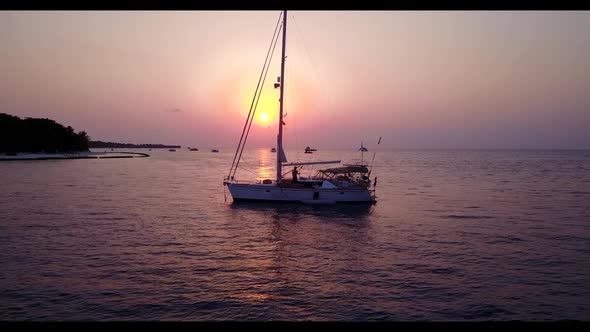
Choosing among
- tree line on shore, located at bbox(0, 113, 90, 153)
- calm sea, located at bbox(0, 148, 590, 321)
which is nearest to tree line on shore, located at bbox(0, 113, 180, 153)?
tree line on shore, located at bbox(0, 113, 90, 153)

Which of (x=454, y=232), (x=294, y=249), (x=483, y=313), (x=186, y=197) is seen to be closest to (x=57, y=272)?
(x=294, y=249)

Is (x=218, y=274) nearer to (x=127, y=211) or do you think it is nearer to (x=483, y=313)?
(x=483, y=313)

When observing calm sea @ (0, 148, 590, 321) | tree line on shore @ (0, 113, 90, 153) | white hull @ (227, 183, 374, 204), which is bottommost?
calm sea @ (0, 148, 590, 321)

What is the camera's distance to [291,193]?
124ft

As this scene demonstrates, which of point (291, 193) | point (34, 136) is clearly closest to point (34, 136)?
point (34, 136)

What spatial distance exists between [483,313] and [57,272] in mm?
16263

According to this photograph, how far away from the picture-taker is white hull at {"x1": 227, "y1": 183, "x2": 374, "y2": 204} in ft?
123

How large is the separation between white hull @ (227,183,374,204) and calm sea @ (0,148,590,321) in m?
1.76

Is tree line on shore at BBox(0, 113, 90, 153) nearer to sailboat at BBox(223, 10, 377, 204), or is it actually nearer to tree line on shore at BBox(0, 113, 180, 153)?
tree line on shore at BBox(0, 113, 180, 153)

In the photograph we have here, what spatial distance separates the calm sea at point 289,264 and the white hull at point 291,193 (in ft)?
5.77

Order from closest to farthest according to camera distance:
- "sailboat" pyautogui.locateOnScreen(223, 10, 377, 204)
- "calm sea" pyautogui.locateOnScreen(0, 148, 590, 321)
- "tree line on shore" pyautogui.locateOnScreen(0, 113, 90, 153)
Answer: "calm sea" pyautogui.locateOnScreen(0, 148, 590, 321) < "sailboat" pyautogui.locateOnScreen(223, 10, 377, 204) < "tree line on shore" pyautogui.locateOnScreen(0, 113, 90, 153)

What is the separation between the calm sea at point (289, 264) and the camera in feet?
42.8

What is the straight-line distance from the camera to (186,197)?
152 feet

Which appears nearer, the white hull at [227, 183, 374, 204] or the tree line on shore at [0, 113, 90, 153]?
the white hull at [227, 183, 374, 204]
